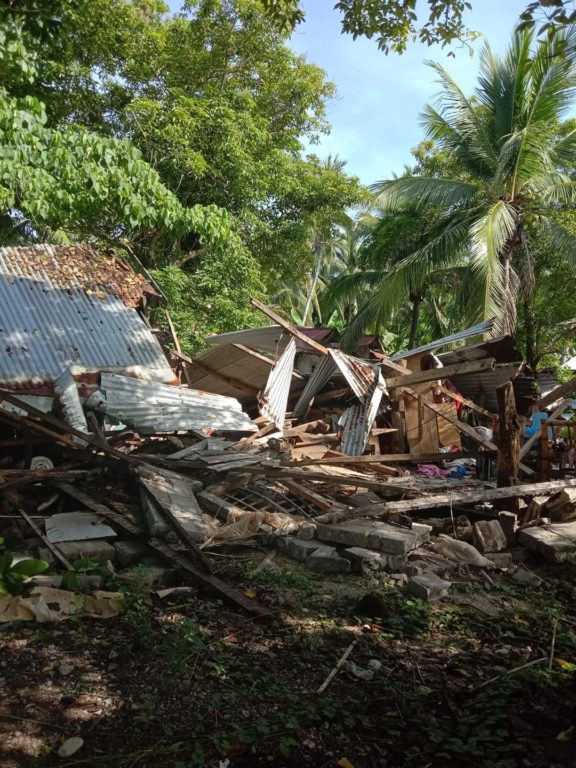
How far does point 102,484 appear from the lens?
248 inches

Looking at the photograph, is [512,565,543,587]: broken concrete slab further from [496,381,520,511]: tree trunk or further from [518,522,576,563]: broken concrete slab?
[496,381,520,511]: tree trunk

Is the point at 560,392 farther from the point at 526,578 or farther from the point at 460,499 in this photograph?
the point at 526,578

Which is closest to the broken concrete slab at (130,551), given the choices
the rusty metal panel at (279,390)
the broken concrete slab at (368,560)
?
the broken concrete slab at (368,560)

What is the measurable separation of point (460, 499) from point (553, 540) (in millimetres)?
972

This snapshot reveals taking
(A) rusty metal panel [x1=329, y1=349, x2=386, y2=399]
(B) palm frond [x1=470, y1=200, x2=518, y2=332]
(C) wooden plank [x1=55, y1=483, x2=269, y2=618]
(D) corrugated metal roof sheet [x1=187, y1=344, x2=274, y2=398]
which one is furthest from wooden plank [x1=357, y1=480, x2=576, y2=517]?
(B) palm frond [x1=470, y1=200, x2=518, y2=332]

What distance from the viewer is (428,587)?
15.0 feet

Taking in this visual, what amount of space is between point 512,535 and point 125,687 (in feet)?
14.4

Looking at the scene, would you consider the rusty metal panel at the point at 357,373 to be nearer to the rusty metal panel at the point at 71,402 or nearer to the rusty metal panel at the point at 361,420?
the rusty metal panel at the point at 361,420

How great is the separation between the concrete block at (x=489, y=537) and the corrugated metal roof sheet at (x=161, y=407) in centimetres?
342

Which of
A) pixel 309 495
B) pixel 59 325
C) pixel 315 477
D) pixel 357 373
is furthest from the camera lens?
pixel 357 373

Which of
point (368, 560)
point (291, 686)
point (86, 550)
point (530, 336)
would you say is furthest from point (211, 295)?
point (291, 686)

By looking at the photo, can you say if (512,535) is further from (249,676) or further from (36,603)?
(36,603)

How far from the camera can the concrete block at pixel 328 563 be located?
16.9 feet

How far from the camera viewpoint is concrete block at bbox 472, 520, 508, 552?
232 inches
